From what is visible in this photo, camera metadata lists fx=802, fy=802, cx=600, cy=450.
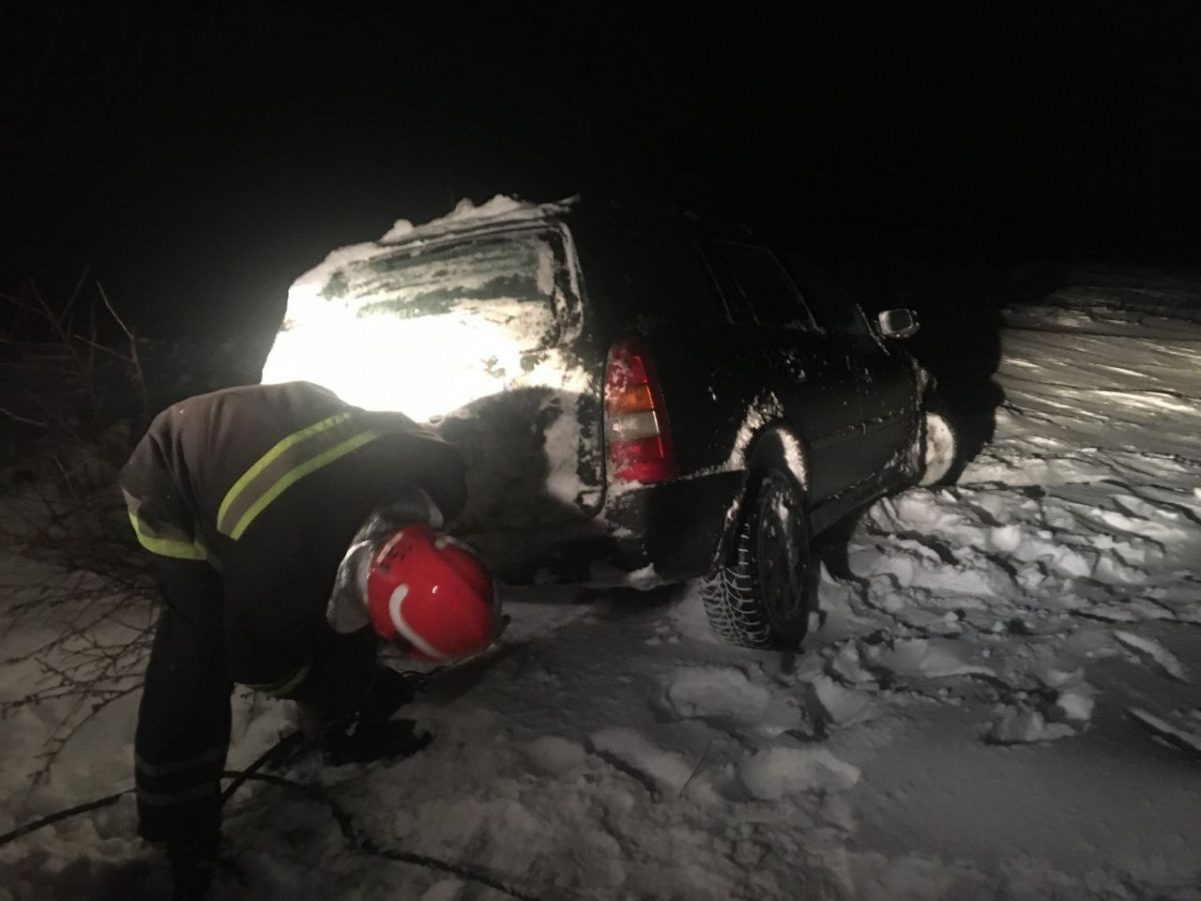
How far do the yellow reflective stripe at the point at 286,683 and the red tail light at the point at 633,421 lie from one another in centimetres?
109

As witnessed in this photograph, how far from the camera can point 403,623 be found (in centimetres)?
182

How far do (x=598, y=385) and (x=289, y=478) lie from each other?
1.06 m

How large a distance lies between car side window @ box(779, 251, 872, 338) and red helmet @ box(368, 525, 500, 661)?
2739 millimetres

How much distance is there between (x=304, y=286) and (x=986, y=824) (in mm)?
3126

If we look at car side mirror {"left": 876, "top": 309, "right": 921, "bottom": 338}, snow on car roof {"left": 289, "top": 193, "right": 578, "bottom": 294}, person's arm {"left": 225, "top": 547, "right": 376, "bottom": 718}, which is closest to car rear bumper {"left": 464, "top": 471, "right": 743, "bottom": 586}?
person's arm {"left": 225, "top": 547, "right": 376, "bottom": 718}

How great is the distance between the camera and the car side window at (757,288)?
3418 mm

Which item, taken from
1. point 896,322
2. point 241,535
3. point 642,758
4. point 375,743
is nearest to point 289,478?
point 241,535

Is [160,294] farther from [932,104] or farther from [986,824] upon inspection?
[932,104]

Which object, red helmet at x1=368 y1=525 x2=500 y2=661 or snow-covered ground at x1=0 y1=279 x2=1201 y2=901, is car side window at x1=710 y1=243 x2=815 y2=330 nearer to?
snow-covered ground at x1=0 y1=279 x2=1201 y2=901

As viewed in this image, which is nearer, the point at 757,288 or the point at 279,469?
the point at 279,469

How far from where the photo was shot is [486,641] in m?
1.88

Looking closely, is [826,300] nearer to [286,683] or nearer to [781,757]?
[781,757]

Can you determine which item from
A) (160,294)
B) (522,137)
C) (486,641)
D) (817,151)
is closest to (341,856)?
(486,641)

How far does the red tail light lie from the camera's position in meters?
2.63
